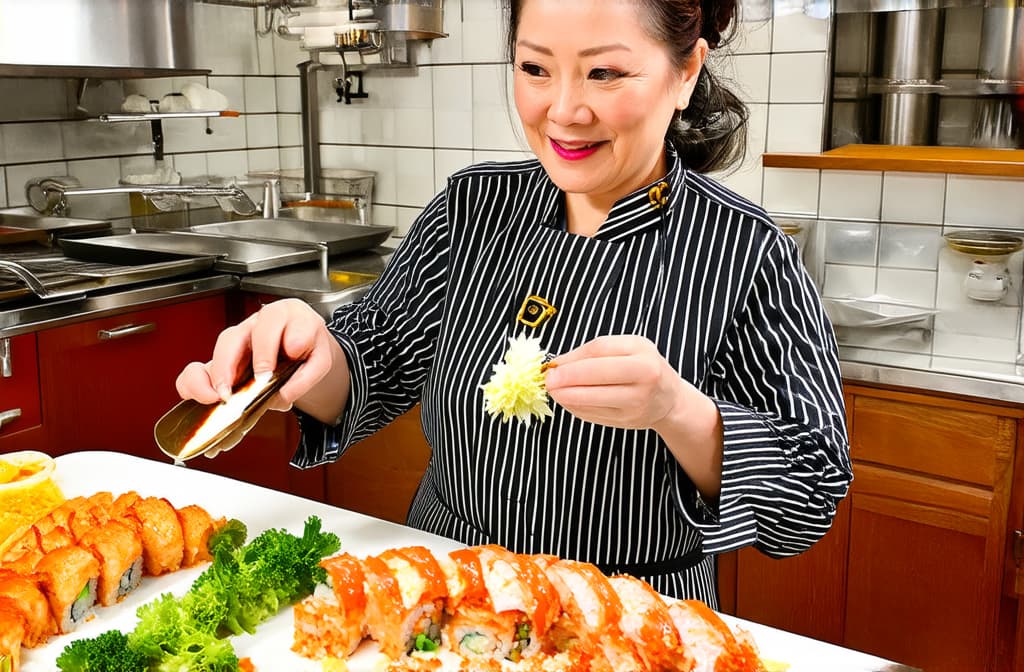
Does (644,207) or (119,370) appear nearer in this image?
(644,207)

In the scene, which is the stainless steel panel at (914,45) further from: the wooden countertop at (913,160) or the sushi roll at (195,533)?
the sushi roll at (195,533)

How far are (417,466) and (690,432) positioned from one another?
6.53ft

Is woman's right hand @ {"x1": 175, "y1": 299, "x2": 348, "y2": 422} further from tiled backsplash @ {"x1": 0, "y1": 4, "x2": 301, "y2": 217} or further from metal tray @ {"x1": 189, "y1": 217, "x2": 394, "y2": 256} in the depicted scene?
tiled backsplash @ {"x1": 0, "y1": 4, "x2": 301, "y2": 217}

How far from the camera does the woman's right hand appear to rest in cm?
122

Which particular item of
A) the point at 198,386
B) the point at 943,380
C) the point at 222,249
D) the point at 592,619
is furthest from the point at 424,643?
the point at 222,249

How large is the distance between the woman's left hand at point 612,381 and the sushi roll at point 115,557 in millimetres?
571

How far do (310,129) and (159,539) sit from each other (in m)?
2.89

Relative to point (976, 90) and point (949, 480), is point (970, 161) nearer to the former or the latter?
point (976, 90)

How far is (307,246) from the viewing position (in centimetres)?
317

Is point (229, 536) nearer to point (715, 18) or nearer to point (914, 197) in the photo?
point (715, 18)

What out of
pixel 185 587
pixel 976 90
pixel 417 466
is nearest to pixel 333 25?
pixel 417 466

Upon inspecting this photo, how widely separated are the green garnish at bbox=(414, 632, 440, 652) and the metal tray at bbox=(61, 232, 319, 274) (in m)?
2.06

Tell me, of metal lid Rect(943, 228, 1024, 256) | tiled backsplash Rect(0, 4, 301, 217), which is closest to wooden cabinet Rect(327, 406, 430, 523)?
tiled backsplash Rect(0, 4, 301, 217)

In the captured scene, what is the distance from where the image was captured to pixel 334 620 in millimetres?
1104
